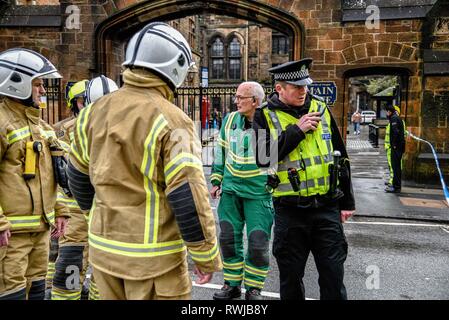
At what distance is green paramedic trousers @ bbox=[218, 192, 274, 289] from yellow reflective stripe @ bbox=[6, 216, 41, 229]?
1.82 metres

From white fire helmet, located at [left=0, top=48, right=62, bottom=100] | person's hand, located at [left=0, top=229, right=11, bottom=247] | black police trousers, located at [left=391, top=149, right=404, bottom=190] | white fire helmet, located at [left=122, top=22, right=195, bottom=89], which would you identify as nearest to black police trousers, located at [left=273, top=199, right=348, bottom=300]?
Result: white fire helmet, located at [left=122, top=22, right=195, bottom=89]

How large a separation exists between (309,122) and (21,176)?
2130 mm

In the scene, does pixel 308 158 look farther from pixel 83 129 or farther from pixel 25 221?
pixel 25 221

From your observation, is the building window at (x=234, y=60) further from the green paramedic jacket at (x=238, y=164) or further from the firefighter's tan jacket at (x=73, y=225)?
the firefighter's tan jacket at (x=73, y=225)

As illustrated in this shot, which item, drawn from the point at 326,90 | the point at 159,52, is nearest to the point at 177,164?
the point at 159,52

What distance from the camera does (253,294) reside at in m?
4.21

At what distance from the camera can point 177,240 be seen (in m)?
2.38

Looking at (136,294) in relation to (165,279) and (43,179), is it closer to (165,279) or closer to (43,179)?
(165,279)

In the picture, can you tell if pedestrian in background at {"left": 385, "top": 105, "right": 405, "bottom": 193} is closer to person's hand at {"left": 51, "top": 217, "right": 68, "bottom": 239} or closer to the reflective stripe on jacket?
the reflective stripe on jacket

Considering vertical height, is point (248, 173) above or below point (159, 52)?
below

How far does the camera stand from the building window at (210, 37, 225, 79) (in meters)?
45.8

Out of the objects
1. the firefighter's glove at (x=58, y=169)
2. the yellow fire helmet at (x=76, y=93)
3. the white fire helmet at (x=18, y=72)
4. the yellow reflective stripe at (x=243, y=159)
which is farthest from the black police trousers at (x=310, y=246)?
the yellow fire helmet at (x=76, y=93)

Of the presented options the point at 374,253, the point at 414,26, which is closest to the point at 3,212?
the point at 374,253
